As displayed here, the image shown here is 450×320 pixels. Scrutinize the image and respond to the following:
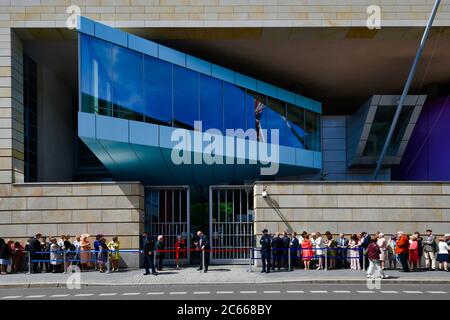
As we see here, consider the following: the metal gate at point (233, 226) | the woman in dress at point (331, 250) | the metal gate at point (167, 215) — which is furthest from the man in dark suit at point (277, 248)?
the metal gate at point (167, 215)

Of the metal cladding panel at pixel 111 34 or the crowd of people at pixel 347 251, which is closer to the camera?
the crowd of people at pixel 347 251

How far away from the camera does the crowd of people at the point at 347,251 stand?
18.5 m

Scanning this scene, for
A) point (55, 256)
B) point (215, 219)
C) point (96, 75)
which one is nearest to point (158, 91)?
point (96, 75)

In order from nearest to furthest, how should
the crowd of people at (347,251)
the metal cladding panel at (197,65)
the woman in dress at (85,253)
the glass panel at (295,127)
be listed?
the crowd of people at (347,251)
the woman in dress at (85,253)
the metal cladding panel at (197,65)
the glass panel at (295,127)

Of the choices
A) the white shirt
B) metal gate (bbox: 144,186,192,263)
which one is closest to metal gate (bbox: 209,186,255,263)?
metal gate (bbox: 144,186,192,263)

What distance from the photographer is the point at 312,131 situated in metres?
29.1

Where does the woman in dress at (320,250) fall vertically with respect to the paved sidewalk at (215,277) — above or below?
above

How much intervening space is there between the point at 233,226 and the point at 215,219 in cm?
95

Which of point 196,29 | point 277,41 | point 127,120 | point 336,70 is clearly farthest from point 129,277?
point 336,70

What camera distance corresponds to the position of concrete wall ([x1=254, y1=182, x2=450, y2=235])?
2081cm

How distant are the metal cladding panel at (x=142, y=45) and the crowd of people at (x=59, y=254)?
873 cm

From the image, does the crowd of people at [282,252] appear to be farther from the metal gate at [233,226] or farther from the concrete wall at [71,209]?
the metal gate at [233,226]

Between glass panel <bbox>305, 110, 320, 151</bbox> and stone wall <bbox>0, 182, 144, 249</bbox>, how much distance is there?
11.6 metres

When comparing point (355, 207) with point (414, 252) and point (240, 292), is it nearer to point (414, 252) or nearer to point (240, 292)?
point (414, 252)
